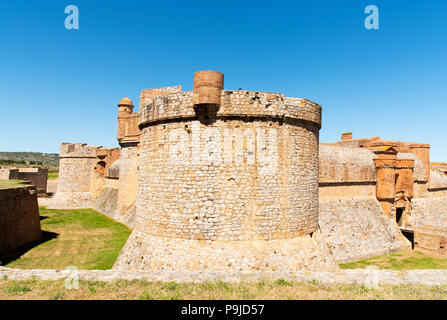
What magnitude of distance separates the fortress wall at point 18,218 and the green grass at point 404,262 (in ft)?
57.5

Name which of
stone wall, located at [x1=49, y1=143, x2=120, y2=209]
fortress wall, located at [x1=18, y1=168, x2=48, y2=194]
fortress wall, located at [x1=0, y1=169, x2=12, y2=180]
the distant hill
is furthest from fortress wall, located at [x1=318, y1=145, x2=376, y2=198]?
the distant hill

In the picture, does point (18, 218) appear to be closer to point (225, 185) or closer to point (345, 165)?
point (225, 185)

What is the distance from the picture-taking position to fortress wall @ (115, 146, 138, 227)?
22.2 m

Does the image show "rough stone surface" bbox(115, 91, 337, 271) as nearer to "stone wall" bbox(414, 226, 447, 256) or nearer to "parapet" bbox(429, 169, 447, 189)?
"stone wall" bbox(414, 226, 447, 256)

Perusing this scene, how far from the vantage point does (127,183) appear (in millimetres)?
22484

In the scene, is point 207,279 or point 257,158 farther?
point 257,158

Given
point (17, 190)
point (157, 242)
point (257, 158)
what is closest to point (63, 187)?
point (17, 190)

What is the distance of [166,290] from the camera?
5.74 meters

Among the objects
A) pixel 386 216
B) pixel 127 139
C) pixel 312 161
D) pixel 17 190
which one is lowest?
pixel 386 216

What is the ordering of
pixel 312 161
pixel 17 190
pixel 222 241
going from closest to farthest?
pixel 222 241
pixel 312 161
pixel 17 190

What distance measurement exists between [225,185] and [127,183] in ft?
52.1

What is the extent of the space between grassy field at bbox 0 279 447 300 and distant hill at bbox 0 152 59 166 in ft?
445
